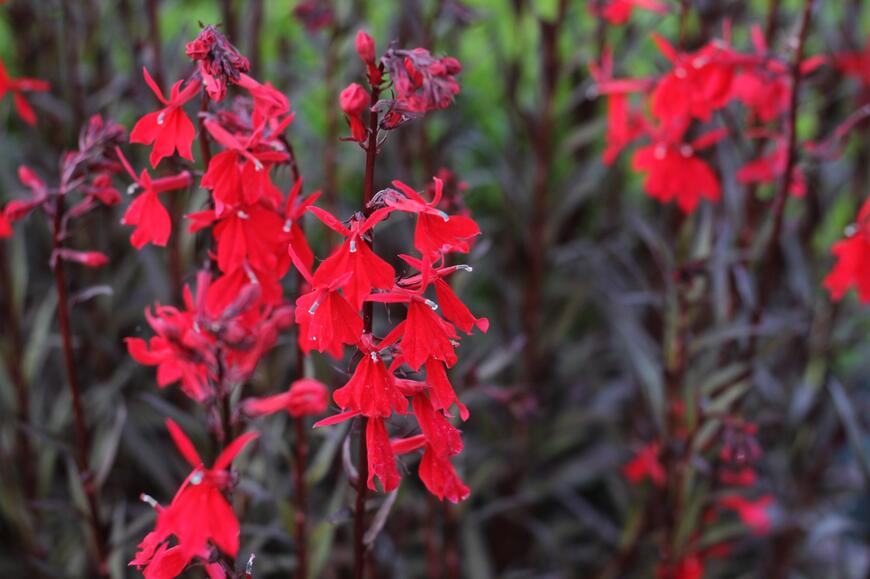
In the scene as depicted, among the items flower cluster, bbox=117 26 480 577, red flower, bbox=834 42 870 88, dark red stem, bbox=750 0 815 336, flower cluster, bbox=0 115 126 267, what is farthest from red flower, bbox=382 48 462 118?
red flower, bbox=834 42 870 88

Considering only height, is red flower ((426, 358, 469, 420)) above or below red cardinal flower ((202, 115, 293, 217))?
below

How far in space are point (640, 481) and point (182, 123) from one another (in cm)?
139

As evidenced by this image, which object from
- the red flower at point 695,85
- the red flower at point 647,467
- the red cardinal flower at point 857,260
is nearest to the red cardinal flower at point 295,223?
the red flower at point 695,85

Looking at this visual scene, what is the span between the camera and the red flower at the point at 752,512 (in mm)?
1753

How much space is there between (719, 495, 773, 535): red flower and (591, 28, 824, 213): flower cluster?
608 mm

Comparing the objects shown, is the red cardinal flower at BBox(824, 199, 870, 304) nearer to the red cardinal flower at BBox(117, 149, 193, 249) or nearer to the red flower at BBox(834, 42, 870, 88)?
the red flower at BBox(834, 42, 870, 88)

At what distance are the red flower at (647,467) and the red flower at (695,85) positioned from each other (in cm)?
63

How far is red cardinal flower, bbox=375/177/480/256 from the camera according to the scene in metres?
0.79

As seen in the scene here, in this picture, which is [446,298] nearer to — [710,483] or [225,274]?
[225,274]

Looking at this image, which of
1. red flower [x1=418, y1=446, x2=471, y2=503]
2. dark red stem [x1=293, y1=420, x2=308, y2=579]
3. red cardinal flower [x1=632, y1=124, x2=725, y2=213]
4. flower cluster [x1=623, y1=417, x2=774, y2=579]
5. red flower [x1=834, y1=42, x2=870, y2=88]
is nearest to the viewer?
red flower [x1=418, y1=446, x2=471, y2=503]

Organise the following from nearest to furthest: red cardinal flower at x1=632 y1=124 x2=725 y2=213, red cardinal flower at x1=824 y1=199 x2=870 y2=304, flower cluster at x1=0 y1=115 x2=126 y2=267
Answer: flower cluster at x1=0 y1=115 x2=126 y2=267 < red cardinal flower at x1=824 y1=199 x2=870 y2=304 < red cardinal flower at x1=632 y1=124 x2=725 y2=213

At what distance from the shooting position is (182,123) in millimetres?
926

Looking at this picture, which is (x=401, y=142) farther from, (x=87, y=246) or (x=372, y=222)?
(x=372, y=222)

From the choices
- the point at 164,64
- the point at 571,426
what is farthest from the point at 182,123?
the point at 571,426
